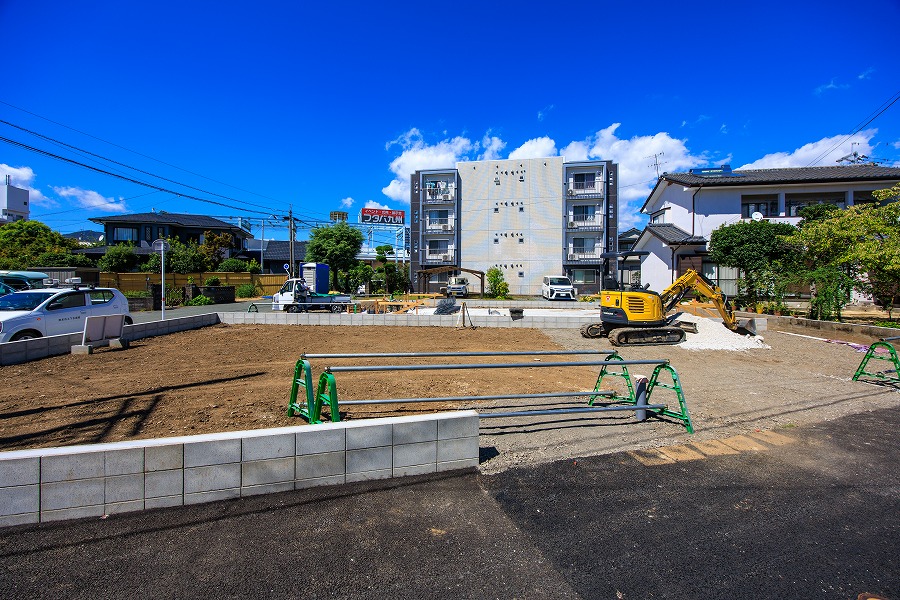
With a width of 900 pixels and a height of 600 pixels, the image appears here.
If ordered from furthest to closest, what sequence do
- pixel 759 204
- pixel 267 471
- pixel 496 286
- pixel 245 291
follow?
pixel 496 286 → pixel 245 291 → pixel 759 204 → pixel 267 471

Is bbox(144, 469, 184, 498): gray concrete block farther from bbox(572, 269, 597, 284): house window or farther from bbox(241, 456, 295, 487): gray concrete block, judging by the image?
bbox(572, 269, 597, 284): house window

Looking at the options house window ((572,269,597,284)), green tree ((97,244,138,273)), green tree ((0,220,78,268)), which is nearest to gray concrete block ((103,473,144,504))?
house window ((572,269,597,284))

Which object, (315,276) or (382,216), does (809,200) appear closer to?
(315,276)

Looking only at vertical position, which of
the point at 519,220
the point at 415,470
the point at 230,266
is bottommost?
the point at 415,470

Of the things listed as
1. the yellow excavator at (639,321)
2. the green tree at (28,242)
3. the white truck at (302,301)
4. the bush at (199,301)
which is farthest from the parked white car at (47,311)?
the green tree at (28,242)

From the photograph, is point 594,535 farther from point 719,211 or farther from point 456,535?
point 719,211

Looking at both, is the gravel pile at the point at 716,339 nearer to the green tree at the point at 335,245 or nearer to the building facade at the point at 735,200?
the building facade at the point at 735,200

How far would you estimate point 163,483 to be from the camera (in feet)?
9.07

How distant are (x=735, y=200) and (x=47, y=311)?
29.1 meters

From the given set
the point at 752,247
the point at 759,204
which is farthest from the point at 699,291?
the point at 759,204

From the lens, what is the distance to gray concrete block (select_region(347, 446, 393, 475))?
318cm

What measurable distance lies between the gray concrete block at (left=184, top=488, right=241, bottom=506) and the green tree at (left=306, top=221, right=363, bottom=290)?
1174 inches

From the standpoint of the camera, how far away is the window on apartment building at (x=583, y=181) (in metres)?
34.7

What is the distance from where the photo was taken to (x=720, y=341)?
11.3 metres
